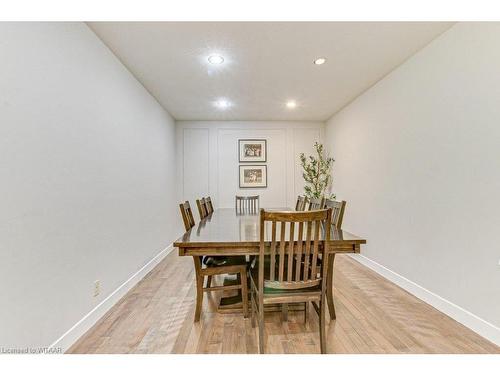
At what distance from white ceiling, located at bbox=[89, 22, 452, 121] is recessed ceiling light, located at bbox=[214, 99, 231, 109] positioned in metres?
0.11

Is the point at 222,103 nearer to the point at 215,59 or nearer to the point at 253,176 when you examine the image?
the point at 215,59

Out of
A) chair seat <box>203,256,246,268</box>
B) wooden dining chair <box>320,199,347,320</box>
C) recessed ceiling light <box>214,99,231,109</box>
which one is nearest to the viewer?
wooden dining chair <box>320,199,347,320</box>

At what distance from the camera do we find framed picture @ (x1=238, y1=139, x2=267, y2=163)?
5039 mm

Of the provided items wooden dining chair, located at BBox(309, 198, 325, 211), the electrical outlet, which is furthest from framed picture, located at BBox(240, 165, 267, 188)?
the electrical outlet

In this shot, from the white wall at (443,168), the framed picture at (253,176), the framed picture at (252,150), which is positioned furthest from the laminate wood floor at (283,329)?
the framed picture at (252,150)

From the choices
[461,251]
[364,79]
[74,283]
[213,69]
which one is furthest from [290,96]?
[74,283]

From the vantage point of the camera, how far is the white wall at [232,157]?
4.98m

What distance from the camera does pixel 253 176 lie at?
510cm

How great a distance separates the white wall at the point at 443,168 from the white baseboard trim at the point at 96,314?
9.76 ft

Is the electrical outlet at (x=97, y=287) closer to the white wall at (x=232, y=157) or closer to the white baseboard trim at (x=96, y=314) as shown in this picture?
the white baseboard trim at (x=96, y=314)

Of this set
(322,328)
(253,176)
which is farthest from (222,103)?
(322,328)

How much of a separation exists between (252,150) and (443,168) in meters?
3.35

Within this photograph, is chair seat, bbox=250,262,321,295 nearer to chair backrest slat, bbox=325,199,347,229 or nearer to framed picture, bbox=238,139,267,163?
chair backrest slat, bbox=325,199,347,229
